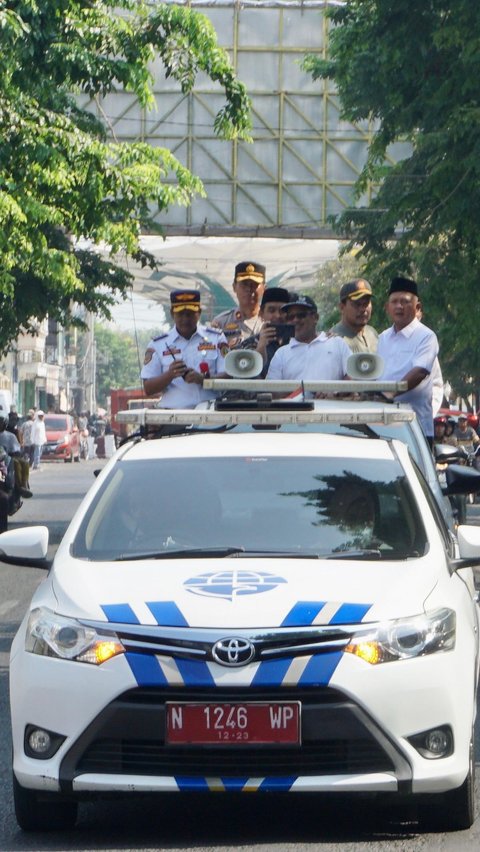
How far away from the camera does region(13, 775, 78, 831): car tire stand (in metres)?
5.54

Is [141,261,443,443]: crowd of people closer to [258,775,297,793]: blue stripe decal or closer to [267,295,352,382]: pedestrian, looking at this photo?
[267,295,352,382]: pedestrian

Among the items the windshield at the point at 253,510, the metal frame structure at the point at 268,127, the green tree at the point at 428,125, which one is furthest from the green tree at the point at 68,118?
the metal frame structure at the point at 268,127

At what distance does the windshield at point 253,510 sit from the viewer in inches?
239

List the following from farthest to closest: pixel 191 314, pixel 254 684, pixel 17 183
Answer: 1. pixel 17 183
2. pixel 191 314
3. pixel 254 684

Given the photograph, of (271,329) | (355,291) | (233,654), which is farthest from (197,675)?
(355,291)

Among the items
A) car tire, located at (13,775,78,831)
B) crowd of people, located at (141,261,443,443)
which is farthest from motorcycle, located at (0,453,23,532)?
car tire, located at (13,775,78,831)

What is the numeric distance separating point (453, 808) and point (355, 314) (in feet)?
16.2

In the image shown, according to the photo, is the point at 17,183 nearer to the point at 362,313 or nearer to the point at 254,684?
the point at 362,313

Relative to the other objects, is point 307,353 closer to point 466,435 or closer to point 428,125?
point 428,125

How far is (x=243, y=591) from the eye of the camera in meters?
5.46

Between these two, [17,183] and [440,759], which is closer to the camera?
[440,759]

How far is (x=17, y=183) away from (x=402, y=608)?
1212 cm

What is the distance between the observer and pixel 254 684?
5199 mm

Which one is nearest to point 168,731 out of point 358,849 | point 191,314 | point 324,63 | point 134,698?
point 134,698
